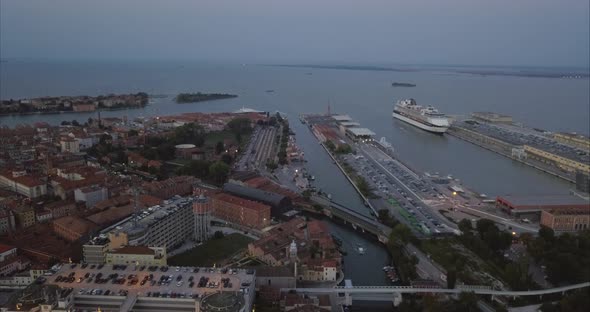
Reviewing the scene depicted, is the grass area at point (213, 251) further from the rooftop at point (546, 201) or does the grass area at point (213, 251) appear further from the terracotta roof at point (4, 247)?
the rooftop at point (546, 201)

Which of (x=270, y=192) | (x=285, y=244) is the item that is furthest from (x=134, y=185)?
(x=285, y=244)

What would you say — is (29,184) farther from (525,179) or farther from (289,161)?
(525,179)

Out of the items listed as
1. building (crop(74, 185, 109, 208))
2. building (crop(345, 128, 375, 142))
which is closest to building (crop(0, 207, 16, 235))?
building (crop(74, 185, 109, 208))

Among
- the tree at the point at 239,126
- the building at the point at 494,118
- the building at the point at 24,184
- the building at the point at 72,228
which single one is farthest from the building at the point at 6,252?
the building at the point at 494,118

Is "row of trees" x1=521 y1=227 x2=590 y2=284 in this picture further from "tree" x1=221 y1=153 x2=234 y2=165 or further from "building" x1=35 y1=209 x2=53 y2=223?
"building" x1=35 y1=209 x2=53 y2=223

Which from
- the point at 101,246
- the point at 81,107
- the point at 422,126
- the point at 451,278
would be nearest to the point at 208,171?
the point at 101,246

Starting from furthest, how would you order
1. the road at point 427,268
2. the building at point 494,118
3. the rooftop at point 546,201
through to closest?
the building at point 494,118, the rooftop at point 546,201, the road at point 427,268
